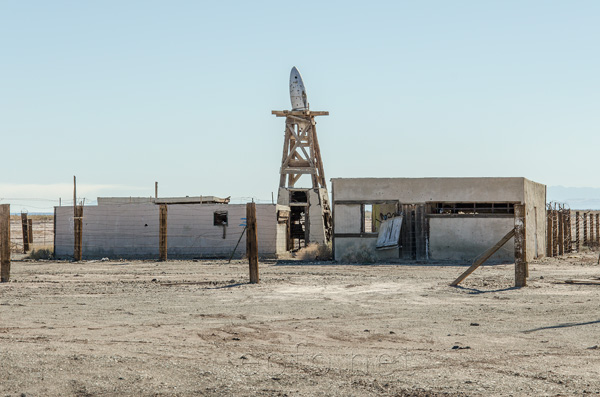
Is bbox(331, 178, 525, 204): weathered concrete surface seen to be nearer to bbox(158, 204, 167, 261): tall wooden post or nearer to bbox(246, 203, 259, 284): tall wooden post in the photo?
bbox(158, 204, 167, 261): tall wooden post

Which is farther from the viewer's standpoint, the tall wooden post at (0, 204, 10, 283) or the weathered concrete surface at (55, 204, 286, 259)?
the weathered concrete surface at (55, 204, 286, 259)

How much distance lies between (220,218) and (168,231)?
7.64 feet

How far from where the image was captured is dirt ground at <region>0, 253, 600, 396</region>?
8281mm

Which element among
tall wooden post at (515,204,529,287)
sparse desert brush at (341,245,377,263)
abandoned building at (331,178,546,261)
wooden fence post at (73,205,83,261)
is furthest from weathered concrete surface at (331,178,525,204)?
tall wooden post at (515,204,529,287)

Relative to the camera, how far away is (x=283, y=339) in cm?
1116

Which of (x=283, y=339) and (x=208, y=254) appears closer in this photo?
(x=283, y=339)

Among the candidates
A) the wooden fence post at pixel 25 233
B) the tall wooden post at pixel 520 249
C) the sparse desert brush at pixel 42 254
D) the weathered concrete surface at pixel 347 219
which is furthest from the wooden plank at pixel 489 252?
the wooden fence post at pixel 25 233

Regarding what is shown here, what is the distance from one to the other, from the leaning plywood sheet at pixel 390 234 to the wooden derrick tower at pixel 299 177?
6437mm

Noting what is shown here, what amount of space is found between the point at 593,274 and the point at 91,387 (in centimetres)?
1846

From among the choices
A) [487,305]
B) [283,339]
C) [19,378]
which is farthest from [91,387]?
[487,305]

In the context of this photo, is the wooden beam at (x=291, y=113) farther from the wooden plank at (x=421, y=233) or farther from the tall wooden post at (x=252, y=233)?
the tall wooden post at (x=252, y=233)

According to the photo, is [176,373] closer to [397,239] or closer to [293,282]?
[293,282]

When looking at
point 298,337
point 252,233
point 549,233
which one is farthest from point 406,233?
point 298,337

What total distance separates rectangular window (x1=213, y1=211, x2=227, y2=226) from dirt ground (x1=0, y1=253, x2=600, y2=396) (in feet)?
38.8
